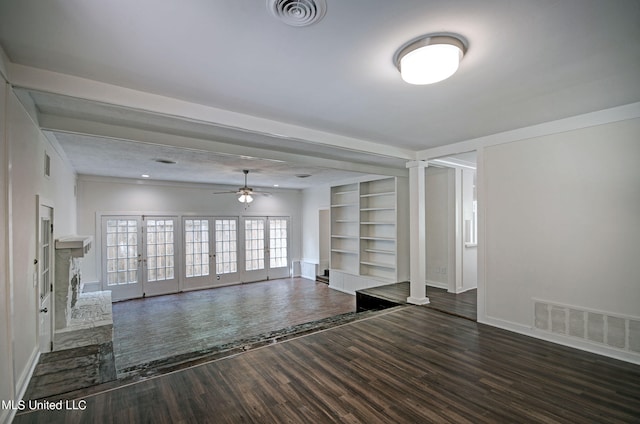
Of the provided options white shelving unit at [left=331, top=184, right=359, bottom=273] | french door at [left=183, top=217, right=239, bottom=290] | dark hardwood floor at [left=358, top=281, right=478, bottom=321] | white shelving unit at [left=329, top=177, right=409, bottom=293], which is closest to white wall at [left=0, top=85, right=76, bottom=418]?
dark hardwood floor at [left=358, top=281, right=478, bottom=321]

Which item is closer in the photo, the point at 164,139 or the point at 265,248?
the point at 164,139

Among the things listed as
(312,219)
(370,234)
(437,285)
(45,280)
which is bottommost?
(437,285)

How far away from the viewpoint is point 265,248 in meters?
9.34

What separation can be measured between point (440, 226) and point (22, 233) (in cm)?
608

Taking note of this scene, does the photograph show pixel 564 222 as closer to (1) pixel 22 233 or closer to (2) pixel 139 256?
(1) pixel 22 233

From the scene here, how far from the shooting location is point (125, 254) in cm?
723

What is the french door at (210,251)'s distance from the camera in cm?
804

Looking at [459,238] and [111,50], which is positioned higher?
[111,50]

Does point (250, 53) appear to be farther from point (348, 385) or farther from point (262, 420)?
point (348, 385)

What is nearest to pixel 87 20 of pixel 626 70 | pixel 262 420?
pixel 262 420

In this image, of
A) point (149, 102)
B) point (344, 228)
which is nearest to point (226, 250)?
point (344, 228)

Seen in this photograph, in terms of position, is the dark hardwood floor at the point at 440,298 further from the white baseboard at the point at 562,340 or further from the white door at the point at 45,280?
the white door at the point at 45,280

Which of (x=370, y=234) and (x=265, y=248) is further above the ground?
(x=370, y=234)

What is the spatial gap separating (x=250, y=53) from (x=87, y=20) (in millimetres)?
881
